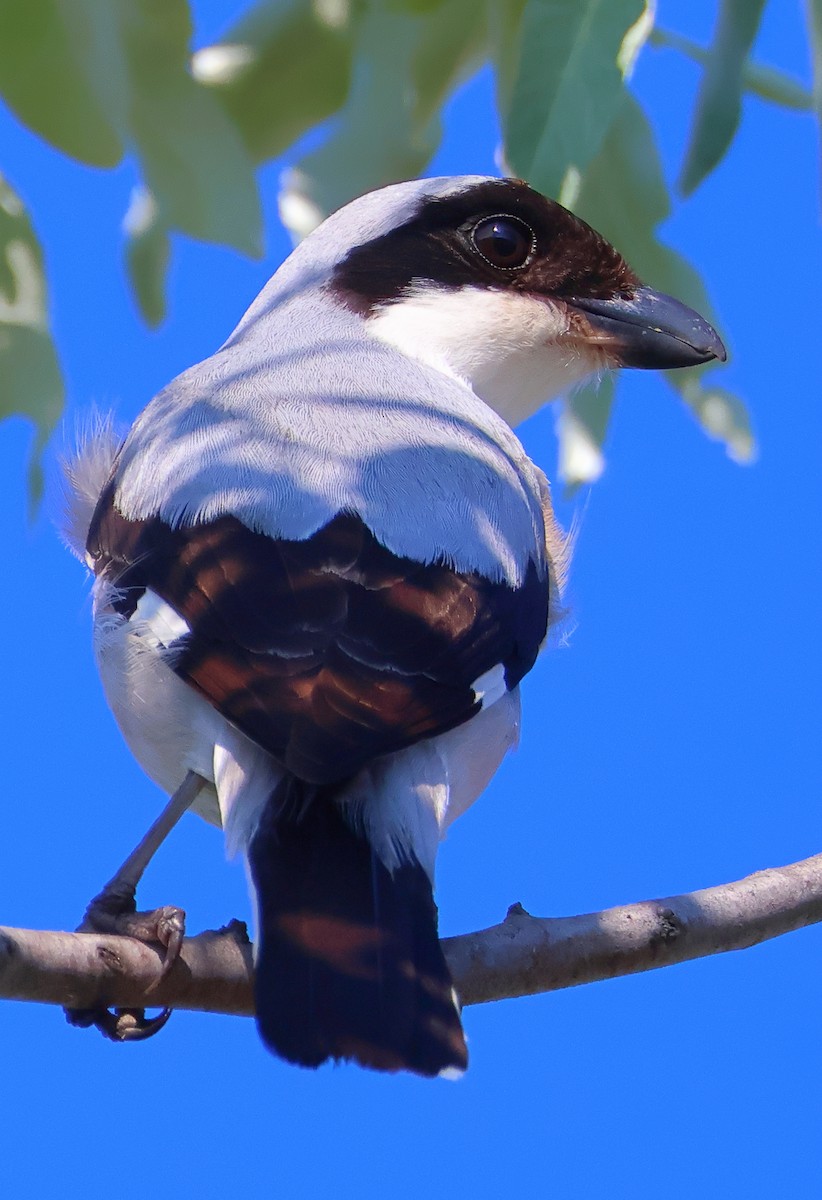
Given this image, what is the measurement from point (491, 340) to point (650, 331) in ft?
1.07

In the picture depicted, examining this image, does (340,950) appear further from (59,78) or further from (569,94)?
(59,78)

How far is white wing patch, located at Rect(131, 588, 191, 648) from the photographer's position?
2340mm

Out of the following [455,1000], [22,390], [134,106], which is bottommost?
[455,1000]

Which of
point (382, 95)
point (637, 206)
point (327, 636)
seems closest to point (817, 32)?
point (637, 206)

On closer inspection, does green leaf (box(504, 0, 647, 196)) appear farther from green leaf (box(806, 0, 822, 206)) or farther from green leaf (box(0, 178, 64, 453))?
green leaf (box(0, 178, 64, 453))

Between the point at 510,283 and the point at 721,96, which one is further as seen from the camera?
the point at 510,283

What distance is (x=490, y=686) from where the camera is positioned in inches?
93.3

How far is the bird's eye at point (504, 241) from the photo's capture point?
11.7 feet

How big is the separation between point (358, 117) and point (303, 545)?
1.10m

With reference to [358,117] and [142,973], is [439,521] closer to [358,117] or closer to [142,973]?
[142,973]

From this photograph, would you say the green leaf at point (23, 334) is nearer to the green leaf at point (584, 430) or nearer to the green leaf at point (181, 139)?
the green leaf at point (181, 139)

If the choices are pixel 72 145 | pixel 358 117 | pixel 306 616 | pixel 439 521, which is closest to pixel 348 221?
pixel 358 117

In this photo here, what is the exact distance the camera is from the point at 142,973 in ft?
7.02

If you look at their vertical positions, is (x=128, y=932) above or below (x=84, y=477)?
below
